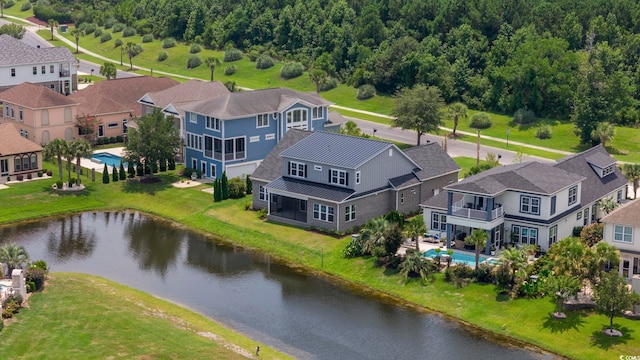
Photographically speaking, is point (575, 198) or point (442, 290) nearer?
point (442, 290)

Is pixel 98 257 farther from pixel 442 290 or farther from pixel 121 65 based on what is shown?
pixel 121 65

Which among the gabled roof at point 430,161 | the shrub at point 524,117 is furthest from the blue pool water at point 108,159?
the shrub at point 524,117

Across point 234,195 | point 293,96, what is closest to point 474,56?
point 293,96

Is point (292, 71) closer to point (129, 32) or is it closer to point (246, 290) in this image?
point (129, 32)

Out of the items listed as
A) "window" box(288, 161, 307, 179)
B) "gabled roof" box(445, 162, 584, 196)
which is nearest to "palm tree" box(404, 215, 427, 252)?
"gabled roof" box(445, 162, 584, 196)

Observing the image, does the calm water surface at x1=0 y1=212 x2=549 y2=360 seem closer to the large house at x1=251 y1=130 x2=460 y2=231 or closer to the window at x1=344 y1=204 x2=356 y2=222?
the large house at x1=251 y1=130 x2=460 y2=231

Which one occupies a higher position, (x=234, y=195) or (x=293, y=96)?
(x=293, y=96)
